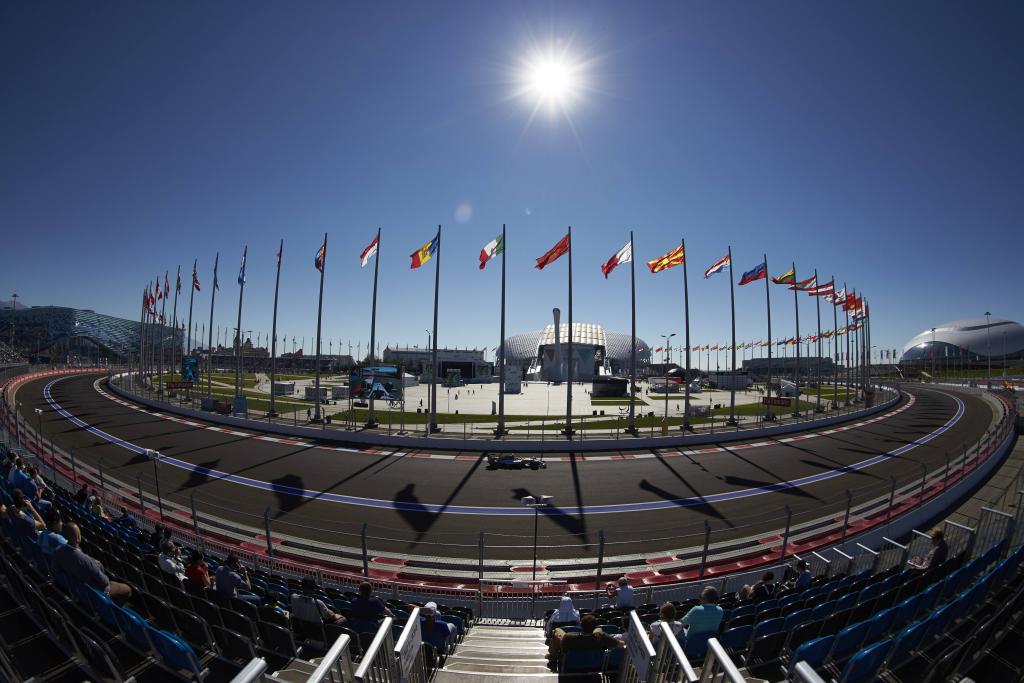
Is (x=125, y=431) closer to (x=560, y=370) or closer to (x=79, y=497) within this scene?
(x=79, y=497)

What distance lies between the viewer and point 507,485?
2003 cm

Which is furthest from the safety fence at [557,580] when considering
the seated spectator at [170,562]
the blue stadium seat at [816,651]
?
the blue stadium seat at [816,651]

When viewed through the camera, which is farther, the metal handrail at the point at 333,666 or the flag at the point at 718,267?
the flag at the point at 718,267

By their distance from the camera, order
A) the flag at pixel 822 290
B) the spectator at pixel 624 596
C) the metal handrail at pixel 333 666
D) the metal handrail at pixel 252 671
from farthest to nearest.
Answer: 1. the flag at pixel 822 290
2. the spectator at pixel 624 596
3. the metal handrail at pixel 333 666
4. the metal handrail at pixel 252 671

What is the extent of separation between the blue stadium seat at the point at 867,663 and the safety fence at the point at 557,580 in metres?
5.69

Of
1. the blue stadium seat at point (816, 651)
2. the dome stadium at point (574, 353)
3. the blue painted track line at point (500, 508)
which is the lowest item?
the blue painted track line at point (500, 508)

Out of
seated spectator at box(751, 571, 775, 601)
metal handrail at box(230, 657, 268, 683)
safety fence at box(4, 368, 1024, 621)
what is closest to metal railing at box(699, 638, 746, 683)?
metal handrail at box(230, 657, 268, 683)

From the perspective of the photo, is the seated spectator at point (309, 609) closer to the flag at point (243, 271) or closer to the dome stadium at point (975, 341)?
the flag at point (243, 271)

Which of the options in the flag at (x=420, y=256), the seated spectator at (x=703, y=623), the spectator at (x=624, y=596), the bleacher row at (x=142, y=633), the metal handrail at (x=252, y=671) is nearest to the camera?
the metal handrail at (x=252, y=671)

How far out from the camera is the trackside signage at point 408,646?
3.48m

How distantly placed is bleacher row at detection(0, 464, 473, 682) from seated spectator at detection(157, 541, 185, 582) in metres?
0.25

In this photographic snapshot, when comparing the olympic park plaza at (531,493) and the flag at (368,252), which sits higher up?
the flag at (368,252)

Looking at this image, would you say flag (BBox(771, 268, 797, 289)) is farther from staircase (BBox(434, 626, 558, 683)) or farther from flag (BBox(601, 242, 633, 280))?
staircase (BBox(434, 626, 558, 683))

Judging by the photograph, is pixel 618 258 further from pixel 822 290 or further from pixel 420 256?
pixel 822 290
